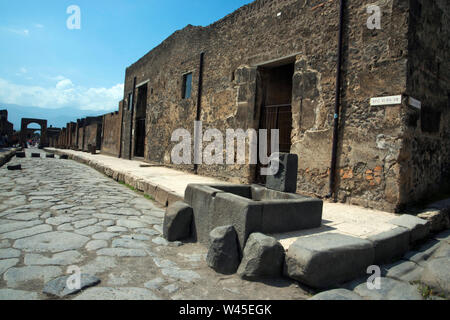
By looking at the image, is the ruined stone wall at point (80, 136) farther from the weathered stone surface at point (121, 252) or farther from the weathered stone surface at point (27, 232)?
the weathered stone surface at point (121, 252)

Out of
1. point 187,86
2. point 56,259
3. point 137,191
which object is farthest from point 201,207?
point 187,86

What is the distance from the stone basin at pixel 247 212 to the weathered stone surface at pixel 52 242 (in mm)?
1321

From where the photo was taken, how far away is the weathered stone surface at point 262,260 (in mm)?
2357

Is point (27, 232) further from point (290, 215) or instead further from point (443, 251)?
point (443, 251)

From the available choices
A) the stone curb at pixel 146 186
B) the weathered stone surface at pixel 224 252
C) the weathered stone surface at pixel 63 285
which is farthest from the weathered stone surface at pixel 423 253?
the stone curb at pixel 146 186

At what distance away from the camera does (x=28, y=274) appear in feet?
7.32

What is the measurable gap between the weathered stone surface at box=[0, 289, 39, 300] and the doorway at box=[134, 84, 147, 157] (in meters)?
13.3

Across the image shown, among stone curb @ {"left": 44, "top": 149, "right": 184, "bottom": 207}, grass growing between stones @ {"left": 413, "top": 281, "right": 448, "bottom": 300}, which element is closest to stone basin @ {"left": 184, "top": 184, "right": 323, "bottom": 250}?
grass growing between stones @ {"left": 413, "top": 281, "right": 448, "bottom": 300}

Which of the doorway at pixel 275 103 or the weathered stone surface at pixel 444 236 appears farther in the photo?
the doorway at pixel 275 103

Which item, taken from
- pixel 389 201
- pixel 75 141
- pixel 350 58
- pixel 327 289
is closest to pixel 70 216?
pixel 327 289

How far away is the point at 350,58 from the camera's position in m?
4.87

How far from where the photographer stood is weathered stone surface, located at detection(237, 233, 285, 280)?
236cm

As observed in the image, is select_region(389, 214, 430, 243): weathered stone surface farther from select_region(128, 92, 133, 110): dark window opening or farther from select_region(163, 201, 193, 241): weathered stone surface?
select_region(128, 92, 133, 110): dark window opening
